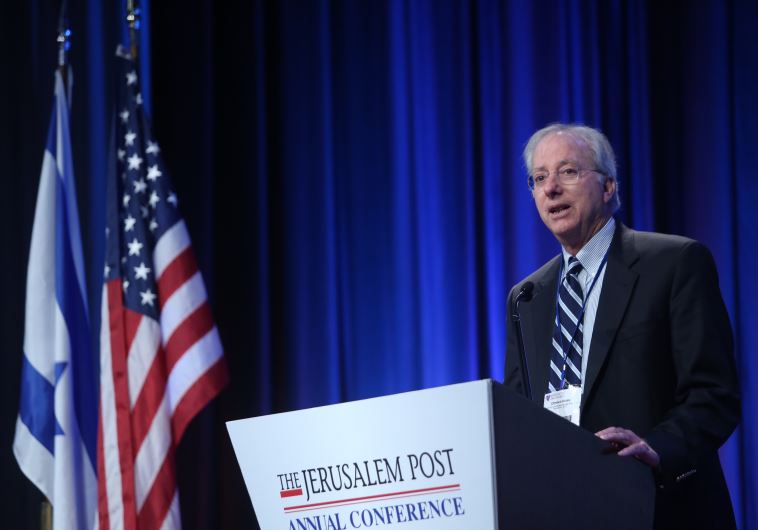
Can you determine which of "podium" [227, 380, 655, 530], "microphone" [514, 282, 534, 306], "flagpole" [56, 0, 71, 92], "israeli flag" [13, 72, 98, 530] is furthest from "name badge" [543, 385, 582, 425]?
"flagpole" [56, 0, 71, 92]

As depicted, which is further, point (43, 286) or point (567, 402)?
point (43, 286)

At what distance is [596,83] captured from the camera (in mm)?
4586

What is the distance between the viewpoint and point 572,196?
2.72 metres

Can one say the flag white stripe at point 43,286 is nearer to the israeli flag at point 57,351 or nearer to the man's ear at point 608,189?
the israeli flag at point 57,351

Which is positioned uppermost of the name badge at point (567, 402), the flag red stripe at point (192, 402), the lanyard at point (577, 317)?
the lanyard at point (577, 317)

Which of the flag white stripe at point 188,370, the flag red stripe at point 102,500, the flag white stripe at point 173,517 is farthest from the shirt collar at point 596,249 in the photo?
the flag red stripe at point 102,500

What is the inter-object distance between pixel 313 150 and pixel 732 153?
2.04m

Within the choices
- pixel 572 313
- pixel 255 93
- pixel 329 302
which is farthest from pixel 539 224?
pixel 572 313

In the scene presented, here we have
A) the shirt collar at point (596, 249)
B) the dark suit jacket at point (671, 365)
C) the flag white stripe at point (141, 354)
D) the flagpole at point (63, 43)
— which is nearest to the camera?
the dark suit jacket at point (671, 365)

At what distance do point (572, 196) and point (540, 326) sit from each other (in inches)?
15.1

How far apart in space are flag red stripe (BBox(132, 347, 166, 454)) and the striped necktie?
199 centimetres

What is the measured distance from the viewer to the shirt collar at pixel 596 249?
2.65 m

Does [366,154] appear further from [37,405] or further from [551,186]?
[551,186]

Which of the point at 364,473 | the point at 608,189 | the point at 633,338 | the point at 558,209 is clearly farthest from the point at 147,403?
the point at 364,473
